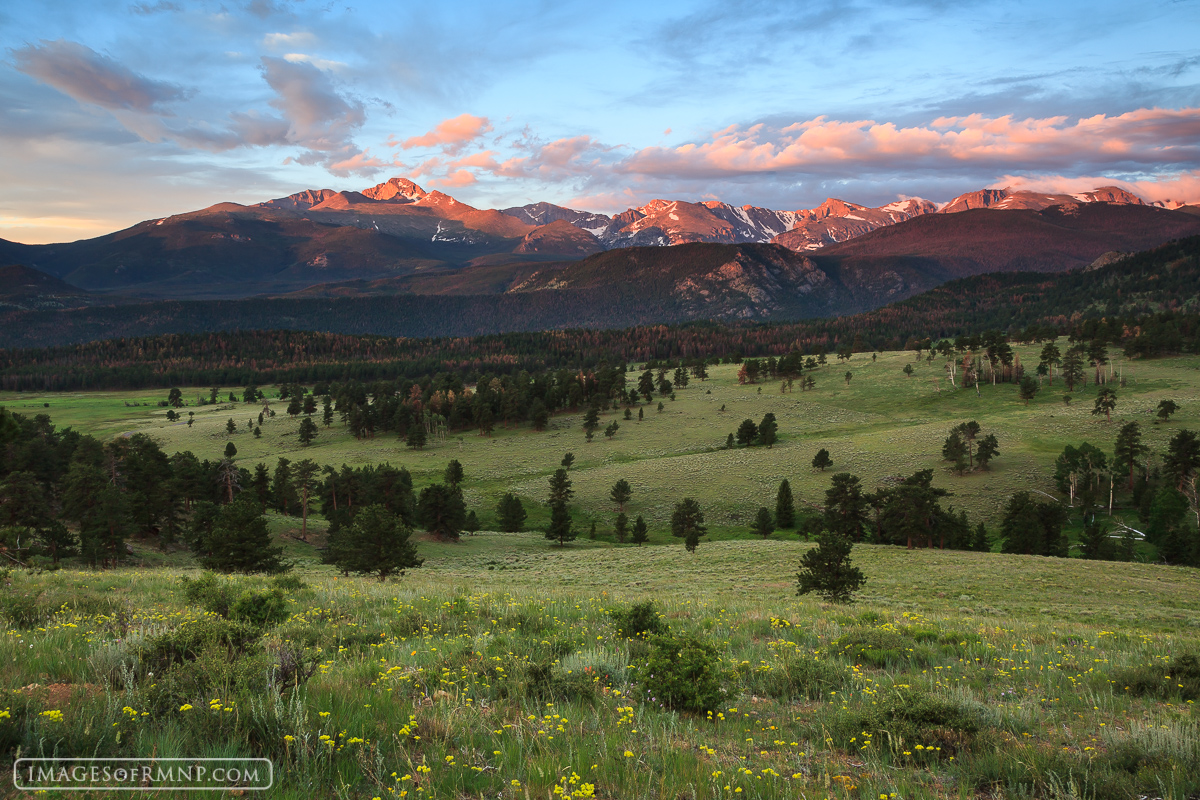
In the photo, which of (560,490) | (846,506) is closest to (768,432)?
(846,506)

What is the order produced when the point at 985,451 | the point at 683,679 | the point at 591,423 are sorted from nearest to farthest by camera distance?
the point at 683,679, the point at 985,451, the point at 591,423

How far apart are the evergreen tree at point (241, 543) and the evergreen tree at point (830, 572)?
2708 cm

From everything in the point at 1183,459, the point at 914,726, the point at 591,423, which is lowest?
the point at 591,423

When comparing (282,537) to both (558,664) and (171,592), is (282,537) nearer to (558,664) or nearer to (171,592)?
(171,592)

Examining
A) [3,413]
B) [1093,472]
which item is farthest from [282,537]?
[1093,472]

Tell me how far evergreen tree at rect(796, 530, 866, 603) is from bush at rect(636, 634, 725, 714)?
18.6m

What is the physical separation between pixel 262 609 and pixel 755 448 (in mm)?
99446

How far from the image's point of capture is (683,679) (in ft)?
22.4

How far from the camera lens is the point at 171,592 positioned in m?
13.5

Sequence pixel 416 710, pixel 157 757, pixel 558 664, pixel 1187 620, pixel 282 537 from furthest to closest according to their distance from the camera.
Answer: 1. pixel 282 537
2. pixel 1187 620
3. pixel 558 664
4. pixel 416 710
5. pixel 157 757

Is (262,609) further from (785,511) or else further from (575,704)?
(785,511)

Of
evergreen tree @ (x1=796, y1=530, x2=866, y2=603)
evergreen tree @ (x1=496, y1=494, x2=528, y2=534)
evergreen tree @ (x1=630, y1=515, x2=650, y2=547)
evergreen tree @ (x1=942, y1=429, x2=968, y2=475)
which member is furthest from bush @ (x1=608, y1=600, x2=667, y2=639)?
evergreen tree @ (x1=942, y1=429, x2=968, y2=475)

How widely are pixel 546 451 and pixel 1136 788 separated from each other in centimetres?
11033

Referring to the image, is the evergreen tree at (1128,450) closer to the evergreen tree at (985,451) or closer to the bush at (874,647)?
the evergreen tree at (985,451)
